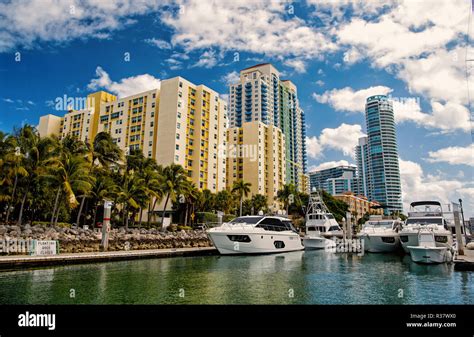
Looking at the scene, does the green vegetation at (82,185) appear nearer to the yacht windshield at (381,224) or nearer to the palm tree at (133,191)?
the palm tree at (133,191)

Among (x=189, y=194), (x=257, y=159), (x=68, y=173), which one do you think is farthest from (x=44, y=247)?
(x=257, y=159)

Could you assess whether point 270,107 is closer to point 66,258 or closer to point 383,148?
point 383,148

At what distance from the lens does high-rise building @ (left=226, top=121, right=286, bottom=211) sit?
3401 inches

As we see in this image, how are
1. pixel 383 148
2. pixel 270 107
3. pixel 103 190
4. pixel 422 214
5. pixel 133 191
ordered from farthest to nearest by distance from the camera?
pixel 270 107
pixel 383 148
pixel 133 191
pixel 103 190
pixel 422 214

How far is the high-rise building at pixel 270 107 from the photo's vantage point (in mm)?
123562

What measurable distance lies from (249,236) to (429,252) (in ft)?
44.1

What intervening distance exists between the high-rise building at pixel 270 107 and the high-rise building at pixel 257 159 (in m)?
29.1

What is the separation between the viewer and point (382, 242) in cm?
2988

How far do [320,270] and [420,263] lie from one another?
6966mm

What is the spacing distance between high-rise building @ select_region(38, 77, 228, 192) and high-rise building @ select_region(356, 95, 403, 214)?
30457 millimetres

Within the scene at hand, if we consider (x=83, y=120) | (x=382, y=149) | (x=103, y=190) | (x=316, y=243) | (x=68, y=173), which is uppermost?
(x=83, y=120)

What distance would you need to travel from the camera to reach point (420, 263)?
21219 mm
